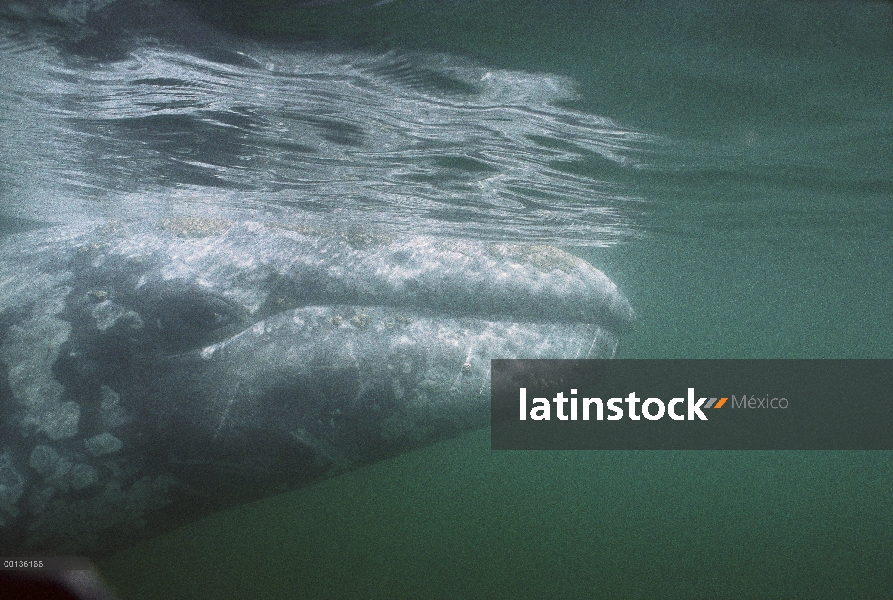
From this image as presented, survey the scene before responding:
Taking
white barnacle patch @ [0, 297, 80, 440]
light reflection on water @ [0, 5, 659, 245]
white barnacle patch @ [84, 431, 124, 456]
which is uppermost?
light reflection on water @ [0, 5, 659, 245]

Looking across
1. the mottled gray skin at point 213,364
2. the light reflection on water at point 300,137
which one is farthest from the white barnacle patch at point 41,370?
the light reflection on water at point 300,137

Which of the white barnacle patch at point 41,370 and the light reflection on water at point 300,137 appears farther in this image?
the light reflection on water at point 300,137

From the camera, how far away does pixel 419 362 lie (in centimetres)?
605

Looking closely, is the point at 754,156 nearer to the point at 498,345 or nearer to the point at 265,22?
the point at 498,345

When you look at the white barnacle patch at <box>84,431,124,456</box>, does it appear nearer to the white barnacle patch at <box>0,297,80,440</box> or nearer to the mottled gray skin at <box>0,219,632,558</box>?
the mottled gray skin at <box>0,219,632,558</box>

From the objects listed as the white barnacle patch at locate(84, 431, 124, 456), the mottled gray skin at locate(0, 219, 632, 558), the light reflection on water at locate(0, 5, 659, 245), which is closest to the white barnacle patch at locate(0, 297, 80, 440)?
the mottled gray skin at locate(0, 219, 632, 558)

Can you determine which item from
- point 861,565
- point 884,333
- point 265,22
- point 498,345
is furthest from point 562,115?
point 884,333

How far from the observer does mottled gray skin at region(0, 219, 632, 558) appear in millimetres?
5211

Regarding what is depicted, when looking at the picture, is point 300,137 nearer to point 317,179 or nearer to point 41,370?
point 317,179

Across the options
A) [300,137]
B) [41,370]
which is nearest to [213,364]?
[41,370]

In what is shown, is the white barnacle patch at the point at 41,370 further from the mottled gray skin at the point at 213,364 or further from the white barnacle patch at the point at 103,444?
the white barnacle patch at the point at 103,444

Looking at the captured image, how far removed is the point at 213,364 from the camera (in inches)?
224

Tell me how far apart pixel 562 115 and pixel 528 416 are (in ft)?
14.7

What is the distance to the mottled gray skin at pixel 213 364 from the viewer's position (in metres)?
5.21
